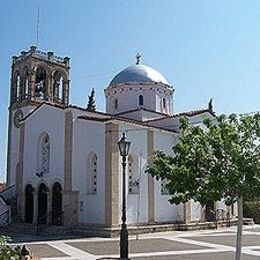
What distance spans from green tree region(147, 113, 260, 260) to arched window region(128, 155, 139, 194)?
51.9 ft

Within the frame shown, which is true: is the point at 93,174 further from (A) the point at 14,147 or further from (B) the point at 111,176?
(A) the point at 14,147

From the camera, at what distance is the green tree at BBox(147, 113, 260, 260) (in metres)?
11.3

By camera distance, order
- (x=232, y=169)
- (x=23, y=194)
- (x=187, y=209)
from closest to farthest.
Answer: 1. (x=232, y=169)
2. (x=187, y=209)
3. (x=23, y=194)

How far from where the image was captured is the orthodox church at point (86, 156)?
89.1ft

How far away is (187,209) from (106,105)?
1362 cm

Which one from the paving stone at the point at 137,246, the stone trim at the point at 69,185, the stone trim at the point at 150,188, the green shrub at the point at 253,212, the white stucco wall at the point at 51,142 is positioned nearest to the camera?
the paving stone at the point at 137,246

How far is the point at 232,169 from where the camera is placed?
11391 millimetres

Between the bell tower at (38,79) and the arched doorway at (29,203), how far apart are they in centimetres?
759

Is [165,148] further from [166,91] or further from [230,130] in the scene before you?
[230,130]

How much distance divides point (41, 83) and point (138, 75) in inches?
340

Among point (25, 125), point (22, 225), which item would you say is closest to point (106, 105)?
point (25, 125)

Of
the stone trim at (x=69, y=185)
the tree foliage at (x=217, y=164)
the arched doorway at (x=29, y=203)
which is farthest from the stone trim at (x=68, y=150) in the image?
the tree foliage at (x=217, y=164)

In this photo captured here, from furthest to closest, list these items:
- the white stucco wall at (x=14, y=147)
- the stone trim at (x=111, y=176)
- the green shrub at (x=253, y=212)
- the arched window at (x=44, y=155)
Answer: the green shrub at (x=253, y=212) → the white stucco wall at (x=14, y=147) → the arched window at (x=44, y=155) → the stone trim at (x=111, y=176)

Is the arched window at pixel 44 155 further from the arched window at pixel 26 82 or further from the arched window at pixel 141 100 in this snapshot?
the arched window at pixel 141 100
